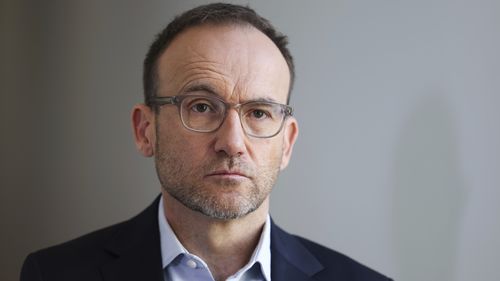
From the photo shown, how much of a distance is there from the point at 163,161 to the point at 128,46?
74cm

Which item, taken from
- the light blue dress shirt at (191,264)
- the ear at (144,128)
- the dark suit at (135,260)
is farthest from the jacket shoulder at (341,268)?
the ear at (144,128)

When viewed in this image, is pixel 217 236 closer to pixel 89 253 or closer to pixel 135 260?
pixel 135 260

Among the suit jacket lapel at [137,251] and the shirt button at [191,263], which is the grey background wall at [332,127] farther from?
the shirt button at [191,263]

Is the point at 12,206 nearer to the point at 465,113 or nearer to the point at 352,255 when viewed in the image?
the point at 352,255

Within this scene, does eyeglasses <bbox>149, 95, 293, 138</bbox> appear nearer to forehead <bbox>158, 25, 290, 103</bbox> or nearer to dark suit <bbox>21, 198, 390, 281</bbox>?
forehead <bbox>158, 25, 290, 103</bbox>

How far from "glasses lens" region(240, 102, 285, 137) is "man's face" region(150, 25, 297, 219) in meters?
0.02

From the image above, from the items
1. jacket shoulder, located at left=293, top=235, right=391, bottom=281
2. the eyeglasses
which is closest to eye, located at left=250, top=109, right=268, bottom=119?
the eyeglasses

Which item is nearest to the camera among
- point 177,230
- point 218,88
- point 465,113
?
point 218,88

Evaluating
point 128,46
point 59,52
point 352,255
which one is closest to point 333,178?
point 352,255

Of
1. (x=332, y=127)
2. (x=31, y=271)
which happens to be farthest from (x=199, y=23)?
(x=31, y=271)

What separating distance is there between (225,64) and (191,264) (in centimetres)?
59

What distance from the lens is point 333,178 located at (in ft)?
7.04

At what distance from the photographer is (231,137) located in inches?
58.3

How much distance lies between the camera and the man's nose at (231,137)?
1479mm
